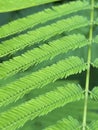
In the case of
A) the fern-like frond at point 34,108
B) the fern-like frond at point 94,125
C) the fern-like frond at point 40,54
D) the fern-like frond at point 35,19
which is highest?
the fern-like frond at point 35,19

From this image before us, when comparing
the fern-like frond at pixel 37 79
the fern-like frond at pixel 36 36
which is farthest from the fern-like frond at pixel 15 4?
the fern-like frond at pixel 37 79

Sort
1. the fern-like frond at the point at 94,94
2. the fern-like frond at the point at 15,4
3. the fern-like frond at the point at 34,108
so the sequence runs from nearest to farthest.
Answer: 1. the fern-like frond at the point at 34,108
2. the fern-like frond at the point at 94,94
3. the fern-like frond at the point at 15,4

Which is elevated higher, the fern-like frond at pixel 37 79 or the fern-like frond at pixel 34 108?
the fern-like frond at pixel 37 79

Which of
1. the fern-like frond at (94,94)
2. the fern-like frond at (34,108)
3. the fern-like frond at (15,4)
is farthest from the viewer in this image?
the fern-like frond at (15,4)

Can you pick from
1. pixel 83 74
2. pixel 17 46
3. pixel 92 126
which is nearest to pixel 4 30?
pixel 17 46

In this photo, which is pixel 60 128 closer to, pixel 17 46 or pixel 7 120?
pixel 7 120

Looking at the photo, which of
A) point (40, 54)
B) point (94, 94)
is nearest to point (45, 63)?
point (40, 54)

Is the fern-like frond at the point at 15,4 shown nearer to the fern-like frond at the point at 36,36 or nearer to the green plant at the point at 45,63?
the green plant at the point at 45,63

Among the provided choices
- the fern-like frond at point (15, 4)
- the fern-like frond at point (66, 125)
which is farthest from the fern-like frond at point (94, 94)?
the fern-like frond at point (15, 4)

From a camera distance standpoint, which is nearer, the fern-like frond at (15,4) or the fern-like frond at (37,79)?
the fern-like frond at (37,79)
